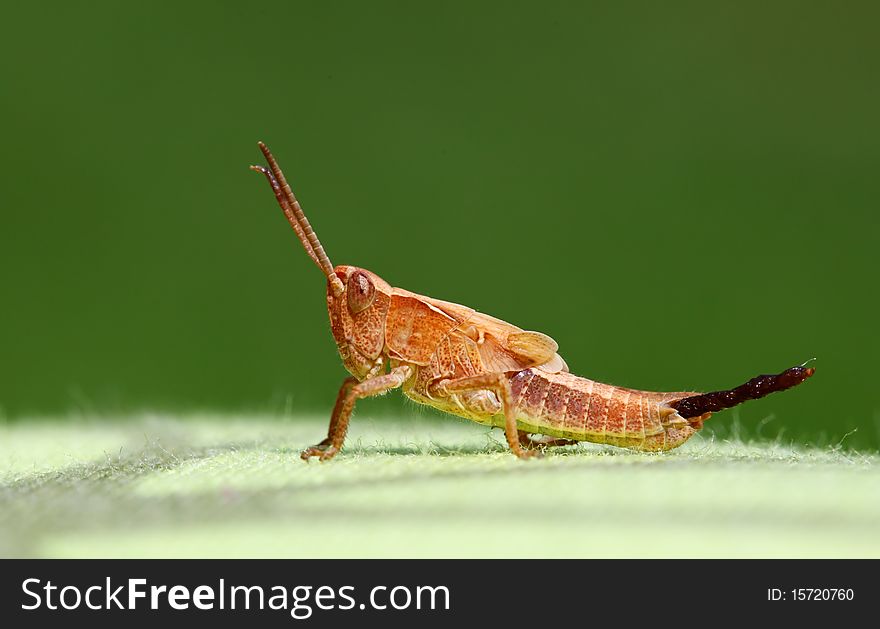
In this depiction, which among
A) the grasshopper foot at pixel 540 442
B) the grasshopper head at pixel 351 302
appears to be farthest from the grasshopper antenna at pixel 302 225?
the grasshopper foot at pixel 540 442

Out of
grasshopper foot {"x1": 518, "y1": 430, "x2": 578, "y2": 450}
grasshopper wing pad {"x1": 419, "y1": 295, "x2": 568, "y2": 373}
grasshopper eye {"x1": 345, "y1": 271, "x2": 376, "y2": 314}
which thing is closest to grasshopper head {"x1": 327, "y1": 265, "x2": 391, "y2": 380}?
grasshopper eye {"x1": 345, "y1": 271, "x2": 376, "y2": 314}

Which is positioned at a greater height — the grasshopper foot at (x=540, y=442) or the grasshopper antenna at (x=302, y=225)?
the grasshopper antenna at (x=302, y=225)

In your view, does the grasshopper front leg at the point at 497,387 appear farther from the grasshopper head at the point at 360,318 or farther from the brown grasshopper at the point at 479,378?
the grasshopper head at the point at 360,318

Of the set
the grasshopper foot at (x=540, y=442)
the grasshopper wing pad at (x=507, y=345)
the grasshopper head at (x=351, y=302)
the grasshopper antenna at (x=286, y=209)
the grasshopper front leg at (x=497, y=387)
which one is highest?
the grasshopper antenna at (x=286, y=209)

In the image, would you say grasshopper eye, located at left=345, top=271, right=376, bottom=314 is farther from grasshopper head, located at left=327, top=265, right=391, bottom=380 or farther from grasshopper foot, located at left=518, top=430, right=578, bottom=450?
grasshopper foot, located at left=518, top=430, right=578, bottom=450

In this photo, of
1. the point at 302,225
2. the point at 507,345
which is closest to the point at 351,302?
the point at 302,225
